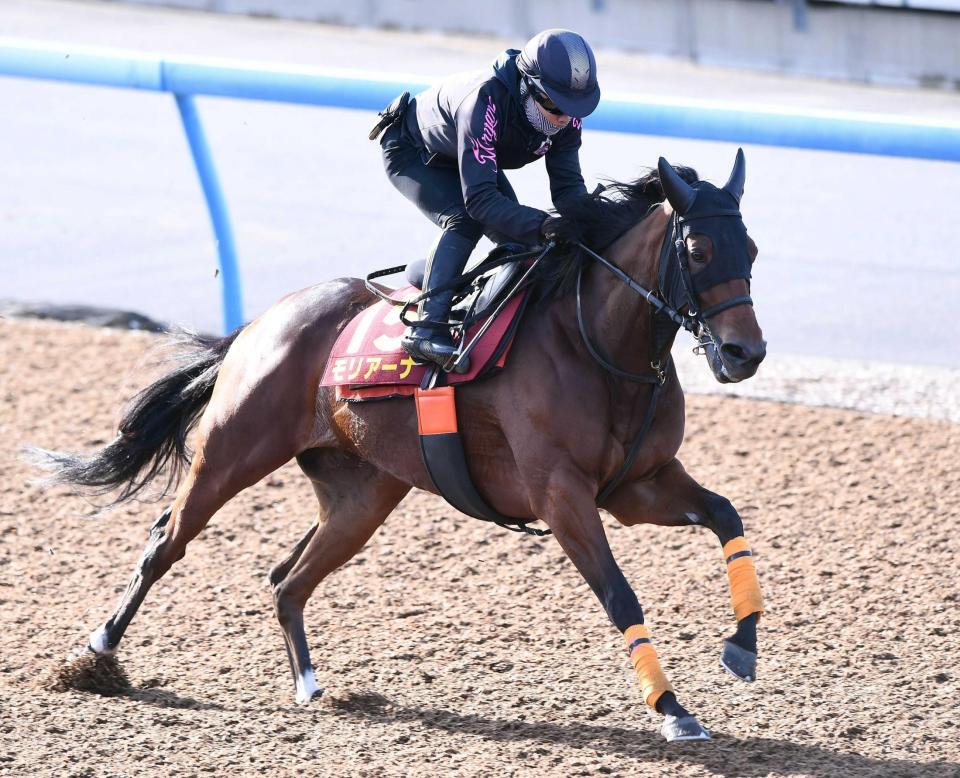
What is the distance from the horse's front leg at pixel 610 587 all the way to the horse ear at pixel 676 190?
3.03 feet

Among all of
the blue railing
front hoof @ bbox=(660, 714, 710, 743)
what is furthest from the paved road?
front hoof @ bbox=(660, 714, 710, 743)

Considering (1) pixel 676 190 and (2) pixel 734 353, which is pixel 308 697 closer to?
(2) pixel 734 353

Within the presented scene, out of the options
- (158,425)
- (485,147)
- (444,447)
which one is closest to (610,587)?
(444,447)

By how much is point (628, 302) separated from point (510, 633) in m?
1.62

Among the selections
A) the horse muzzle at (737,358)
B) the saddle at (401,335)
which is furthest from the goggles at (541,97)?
the horse muzzle at (737,358)

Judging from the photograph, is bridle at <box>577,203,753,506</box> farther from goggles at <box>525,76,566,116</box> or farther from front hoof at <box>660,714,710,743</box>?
front hoof at <box>660,714,710,743</box>

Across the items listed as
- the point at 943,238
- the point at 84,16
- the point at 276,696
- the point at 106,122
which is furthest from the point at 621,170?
the point at 84,16

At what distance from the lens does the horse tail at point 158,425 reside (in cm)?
565

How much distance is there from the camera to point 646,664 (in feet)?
14.2

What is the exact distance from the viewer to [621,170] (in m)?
12.9

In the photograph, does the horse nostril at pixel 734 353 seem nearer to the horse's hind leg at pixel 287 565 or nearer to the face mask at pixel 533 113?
the face mask at pixel 533 113

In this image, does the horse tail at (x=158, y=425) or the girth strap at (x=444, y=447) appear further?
the horse tail at (x=158, y=425)

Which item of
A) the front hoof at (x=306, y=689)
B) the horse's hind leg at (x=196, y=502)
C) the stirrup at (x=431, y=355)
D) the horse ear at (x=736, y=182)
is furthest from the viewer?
the horse's hind leg at (x=196, y=502)

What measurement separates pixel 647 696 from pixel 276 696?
1.45 meters
